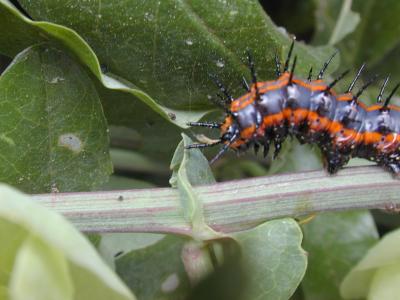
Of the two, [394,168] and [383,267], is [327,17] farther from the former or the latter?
[383,267]

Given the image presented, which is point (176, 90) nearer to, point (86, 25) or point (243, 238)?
point (86, 25)

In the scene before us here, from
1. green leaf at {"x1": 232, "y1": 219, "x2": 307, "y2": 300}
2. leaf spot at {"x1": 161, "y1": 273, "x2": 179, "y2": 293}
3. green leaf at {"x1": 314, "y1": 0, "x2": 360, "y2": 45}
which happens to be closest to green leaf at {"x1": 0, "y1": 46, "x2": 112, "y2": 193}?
leaf spot at {"x1": 161, "y1": 273, "x2": 179, "y2": 293}

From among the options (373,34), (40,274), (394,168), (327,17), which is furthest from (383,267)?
(373,34)

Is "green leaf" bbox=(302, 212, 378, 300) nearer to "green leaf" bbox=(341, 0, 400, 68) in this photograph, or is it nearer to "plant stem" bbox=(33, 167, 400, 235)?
"plant stem" bbox=(33, 167, 400, 235)

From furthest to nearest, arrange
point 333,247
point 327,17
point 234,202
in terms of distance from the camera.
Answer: point 327,17, point 333,247, point 234,202

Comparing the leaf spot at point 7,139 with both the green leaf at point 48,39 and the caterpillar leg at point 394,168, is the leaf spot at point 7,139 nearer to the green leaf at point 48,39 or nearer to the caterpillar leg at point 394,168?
the green leaf at point 48,39

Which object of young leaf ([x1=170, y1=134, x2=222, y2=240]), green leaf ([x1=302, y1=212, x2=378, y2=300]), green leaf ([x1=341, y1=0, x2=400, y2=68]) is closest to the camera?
young leaf ([x1=170, y1=134, x2=222, y2=240])

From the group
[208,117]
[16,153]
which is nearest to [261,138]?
[208,117]
